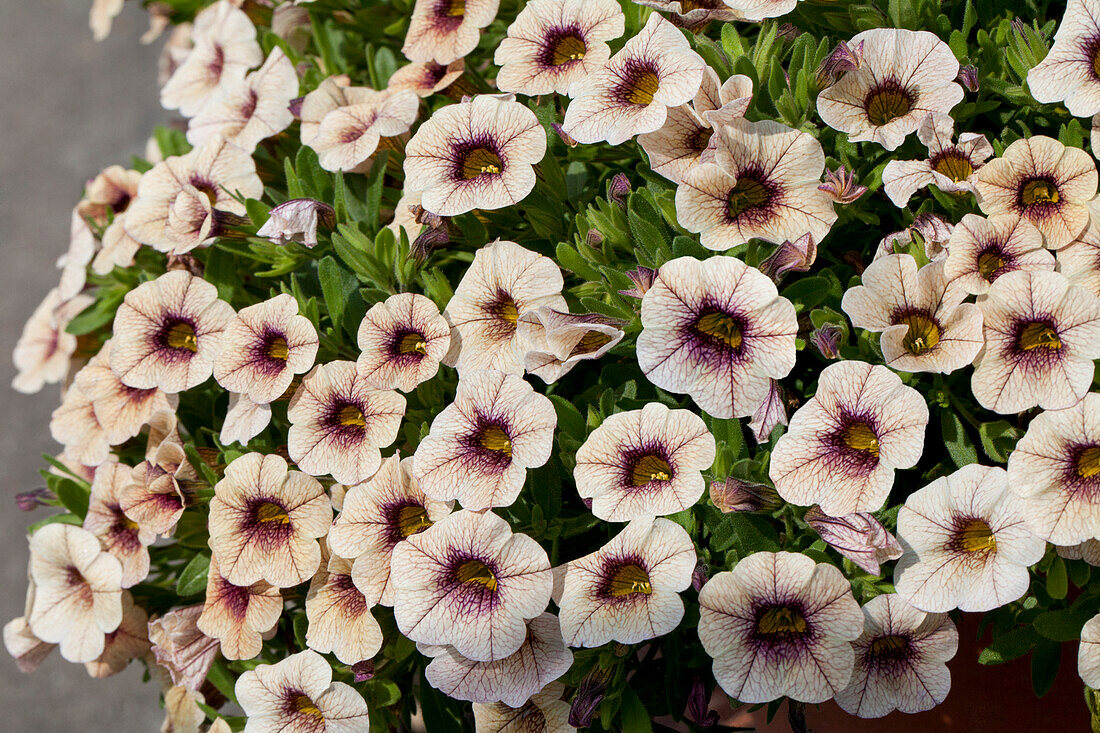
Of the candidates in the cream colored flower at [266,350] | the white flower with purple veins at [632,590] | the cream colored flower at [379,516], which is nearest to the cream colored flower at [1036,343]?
the white flower with purple veins at [632,590]

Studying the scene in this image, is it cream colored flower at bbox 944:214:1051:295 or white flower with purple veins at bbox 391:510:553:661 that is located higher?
cream colored flower at bbox 944:214:1051:295

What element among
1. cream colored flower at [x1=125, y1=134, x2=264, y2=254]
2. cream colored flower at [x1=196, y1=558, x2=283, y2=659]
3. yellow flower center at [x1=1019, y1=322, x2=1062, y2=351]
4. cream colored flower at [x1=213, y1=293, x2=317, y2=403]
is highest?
cream colored flower at [x1=125, y1=134, x2=264, y2=254]

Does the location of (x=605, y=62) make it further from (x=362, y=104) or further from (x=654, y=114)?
(x=362, y=104)

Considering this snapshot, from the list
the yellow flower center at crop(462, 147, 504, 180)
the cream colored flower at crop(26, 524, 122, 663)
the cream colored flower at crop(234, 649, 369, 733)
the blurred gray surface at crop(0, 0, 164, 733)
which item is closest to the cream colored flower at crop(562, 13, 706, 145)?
the yellow flower center at crop(462, 147, 504, 180)

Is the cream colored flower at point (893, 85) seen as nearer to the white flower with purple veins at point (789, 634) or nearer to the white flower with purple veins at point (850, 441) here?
the white flower with purple veins at point (850, 441)

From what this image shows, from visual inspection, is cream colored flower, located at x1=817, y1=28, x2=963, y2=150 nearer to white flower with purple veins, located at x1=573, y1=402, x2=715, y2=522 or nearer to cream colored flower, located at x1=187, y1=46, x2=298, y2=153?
white flower with purple veins, located at x1=573, y1=402, x2=715, y2=522

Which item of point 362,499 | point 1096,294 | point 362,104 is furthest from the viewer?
Result: point 362,104

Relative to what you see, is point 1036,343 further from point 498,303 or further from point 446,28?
point 446,28

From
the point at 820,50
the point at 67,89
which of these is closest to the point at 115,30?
the point at 67,89

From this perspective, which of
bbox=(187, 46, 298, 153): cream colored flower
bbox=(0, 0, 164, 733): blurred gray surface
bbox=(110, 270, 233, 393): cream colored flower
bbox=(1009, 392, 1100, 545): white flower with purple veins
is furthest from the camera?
bbox=(0, 0, 164, 733): blurred gray surface
